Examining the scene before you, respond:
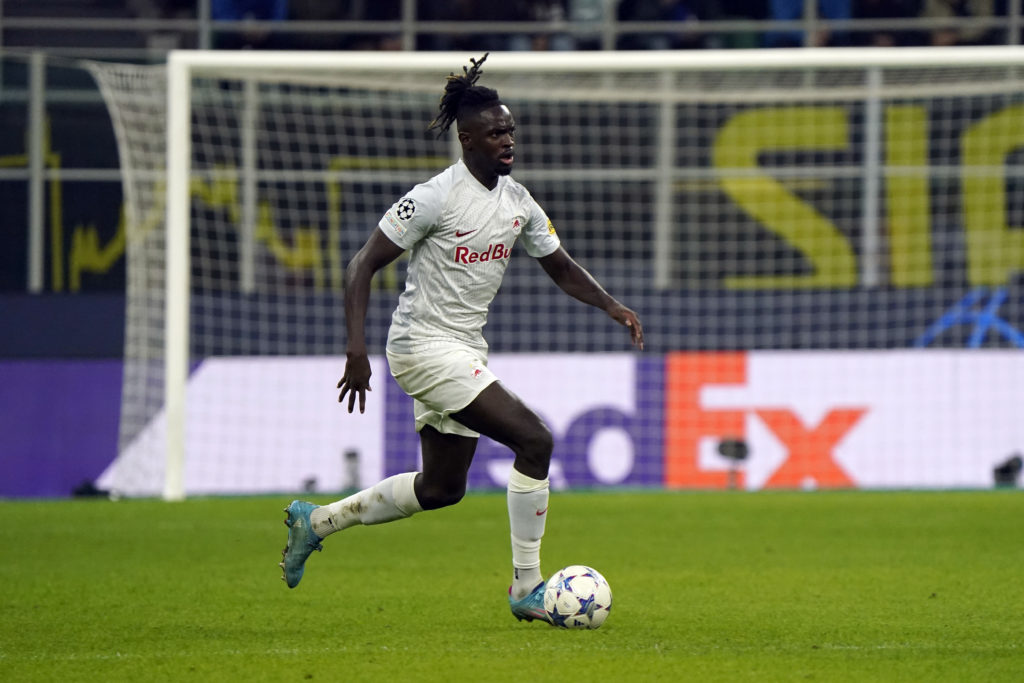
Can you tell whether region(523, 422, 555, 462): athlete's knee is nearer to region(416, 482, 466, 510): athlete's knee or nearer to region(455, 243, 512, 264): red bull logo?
region(416, 482, 466, 510): athlete's knee

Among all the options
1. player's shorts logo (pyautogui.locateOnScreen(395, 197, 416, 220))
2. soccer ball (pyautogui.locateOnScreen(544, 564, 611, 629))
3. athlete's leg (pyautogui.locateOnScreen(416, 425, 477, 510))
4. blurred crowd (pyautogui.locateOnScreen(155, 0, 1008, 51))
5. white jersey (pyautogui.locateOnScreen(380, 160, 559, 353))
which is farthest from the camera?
blurred crowd (pyautogui.locateOnScreen(155, 0, 1008, 51))

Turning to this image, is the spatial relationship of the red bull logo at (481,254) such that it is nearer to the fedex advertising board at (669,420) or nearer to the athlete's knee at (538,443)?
the athlete's knee at (538,443)

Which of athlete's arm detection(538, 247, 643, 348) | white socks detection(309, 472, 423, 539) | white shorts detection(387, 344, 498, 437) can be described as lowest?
white socks detection(309, 472, 423, 539)

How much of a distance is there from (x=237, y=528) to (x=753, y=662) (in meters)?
5.24

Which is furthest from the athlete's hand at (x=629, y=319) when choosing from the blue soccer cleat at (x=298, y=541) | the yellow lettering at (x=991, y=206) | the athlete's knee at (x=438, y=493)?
the yellow lettering at (x=991, y=206)

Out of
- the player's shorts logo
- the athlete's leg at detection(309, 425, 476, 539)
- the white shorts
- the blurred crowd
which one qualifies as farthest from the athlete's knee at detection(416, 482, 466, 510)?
the blurred crowd

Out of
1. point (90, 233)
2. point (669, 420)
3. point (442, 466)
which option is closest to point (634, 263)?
point (669, 420)

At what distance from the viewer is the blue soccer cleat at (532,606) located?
561 cm

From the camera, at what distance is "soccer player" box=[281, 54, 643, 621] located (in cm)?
560

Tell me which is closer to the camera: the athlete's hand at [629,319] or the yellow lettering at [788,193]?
the athlete's hand at [629,319]

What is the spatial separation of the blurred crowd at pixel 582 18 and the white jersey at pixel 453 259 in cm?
949

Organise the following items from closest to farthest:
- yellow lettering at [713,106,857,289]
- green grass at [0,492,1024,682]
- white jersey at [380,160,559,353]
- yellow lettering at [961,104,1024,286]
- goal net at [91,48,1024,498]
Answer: green grass at [0,492,1024,682], white jersey at [380,160,559,353], goal net at [91,48,1024,498], yellow lettering at [961,104,1024,286], yellow lettering at [713,106,857,289]

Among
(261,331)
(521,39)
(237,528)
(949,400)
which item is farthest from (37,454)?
(949,400)

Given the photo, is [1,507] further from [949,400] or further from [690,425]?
[949,400]
